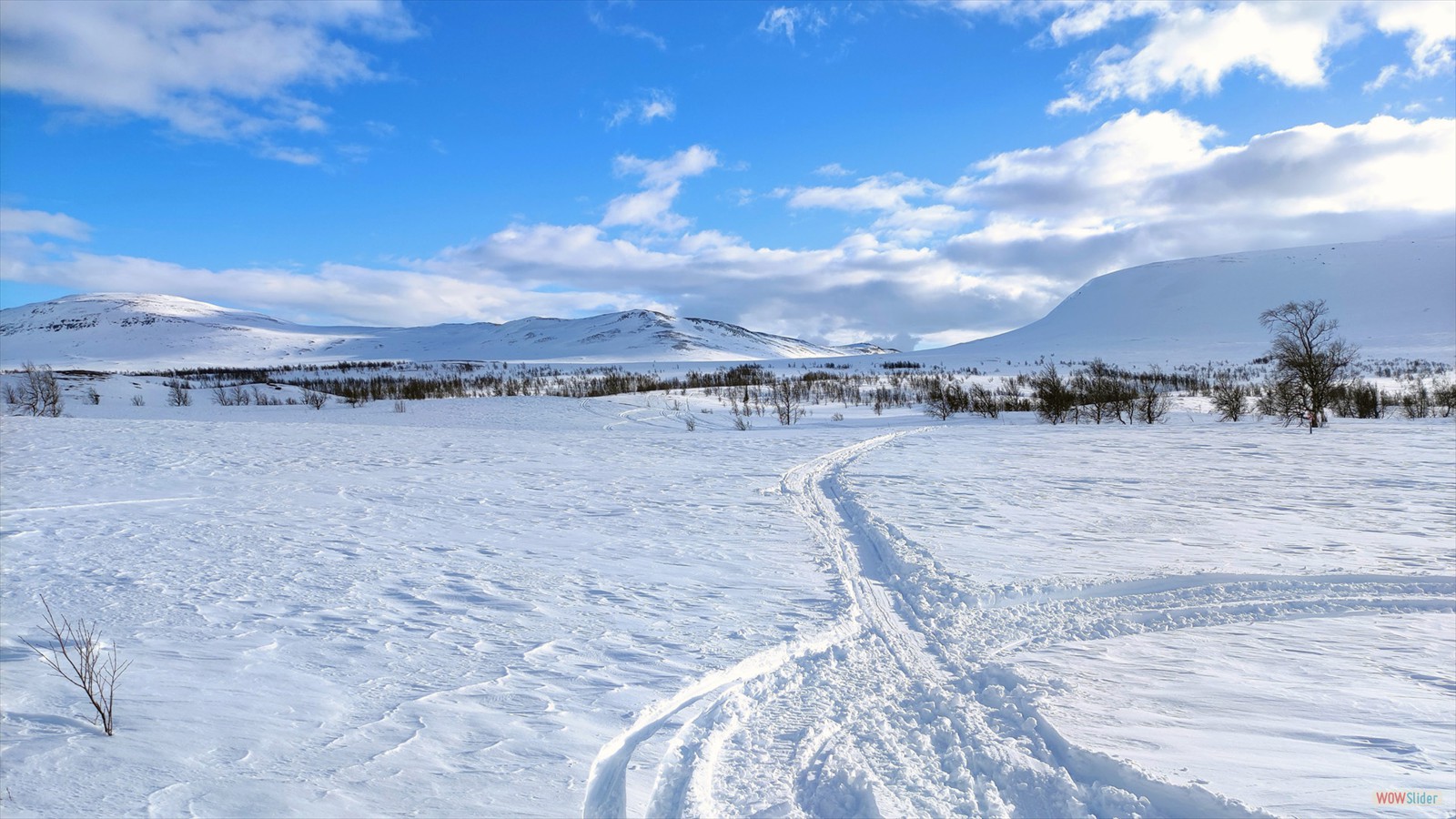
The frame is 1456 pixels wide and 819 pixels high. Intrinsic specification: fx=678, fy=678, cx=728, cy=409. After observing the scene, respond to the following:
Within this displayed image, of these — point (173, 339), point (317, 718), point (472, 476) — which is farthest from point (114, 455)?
point (173, 339)

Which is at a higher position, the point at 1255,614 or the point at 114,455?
the point at 114,455

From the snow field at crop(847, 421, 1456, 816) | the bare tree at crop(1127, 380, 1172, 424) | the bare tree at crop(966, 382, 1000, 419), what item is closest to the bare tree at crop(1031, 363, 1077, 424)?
the bare tree at crop(966, 382, 1000, 419)

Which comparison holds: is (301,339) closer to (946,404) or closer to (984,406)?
(946,404)

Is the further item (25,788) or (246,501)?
(246,501)

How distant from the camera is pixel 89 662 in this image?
12.6ft

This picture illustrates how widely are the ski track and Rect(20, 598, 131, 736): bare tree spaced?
8.55 ft

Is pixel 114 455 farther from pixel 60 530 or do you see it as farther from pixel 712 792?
pixel 712 792

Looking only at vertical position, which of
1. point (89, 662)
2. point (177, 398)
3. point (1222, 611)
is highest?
point (177, 398)

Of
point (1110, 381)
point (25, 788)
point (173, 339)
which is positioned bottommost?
point (25, 788)

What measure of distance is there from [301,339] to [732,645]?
17962 centimetres

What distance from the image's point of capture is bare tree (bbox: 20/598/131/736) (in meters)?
3.49

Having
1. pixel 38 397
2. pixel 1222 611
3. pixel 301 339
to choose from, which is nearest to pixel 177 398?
pixel 38 397

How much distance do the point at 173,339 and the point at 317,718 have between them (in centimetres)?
18227

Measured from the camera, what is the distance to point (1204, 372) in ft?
170
